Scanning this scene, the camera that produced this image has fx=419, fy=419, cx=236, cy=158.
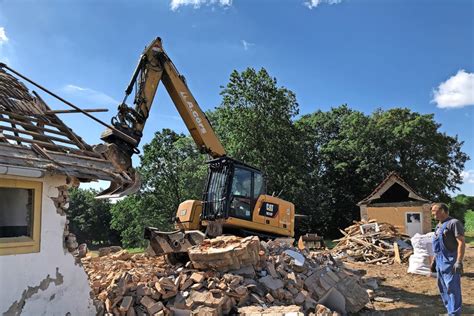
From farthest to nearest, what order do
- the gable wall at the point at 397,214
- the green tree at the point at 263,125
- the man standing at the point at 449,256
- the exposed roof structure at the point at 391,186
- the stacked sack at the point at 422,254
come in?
the green tree at the point at 263,125
the exposed roof structure at the point at 391,186
the gable wall at the point at 397,214
the stacked sack at the point at 422,254
the man standing at the point at 449,256

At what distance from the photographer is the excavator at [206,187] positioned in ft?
31.1

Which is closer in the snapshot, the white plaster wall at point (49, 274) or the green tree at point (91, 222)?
the white plaster wall at point (49, 274)

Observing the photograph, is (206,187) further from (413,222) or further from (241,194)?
(413,222)

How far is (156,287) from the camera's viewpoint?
24.3ft

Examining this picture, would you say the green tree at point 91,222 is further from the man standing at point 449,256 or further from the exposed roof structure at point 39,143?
the man standing at point 449,256

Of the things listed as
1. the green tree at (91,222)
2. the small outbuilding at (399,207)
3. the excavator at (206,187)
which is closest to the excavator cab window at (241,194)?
the excavator at (206,187)

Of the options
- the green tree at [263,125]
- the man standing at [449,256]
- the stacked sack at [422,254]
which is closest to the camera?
the man standing at [449,256]

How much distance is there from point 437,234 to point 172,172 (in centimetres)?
2758

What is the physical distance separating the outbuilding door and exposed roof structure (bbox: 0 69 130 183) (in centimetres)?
1985

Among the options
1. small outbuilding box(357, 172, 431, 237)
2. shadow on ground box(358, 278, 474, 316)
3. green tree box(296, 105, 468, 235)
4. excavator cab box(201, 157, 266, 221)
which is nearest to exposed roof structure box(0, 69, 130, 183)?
excavator cab box(201, 157, 266, 221)

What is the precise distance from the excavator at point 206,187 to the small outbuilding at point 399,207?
1353 centimetres

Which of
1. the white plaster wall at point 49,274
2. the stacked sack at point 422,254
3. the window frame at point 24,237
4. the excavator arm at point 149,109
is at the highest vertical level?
the excavator arm at point 149,109

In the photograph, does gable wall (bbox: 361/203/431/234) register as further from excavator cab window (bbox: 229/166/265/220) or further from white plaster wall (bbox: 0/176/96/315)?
white plaster wall (bbox: 0/176/96/315)

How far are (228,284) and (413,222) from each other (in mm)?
18024
